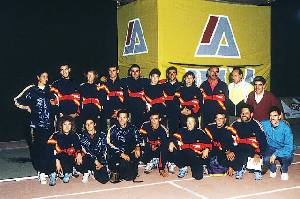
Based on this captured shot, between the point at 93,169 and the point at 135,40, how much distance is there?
396cm

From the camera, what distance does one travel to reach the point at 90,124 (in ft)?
20.5

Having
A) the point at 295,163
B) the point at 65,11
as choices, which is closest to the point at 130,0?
the point at 65,11

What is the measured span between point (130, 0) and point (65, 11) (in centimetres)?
179

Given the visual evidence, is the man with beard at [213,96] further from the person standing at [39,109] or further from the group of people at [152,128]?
the person standing at [39,109]

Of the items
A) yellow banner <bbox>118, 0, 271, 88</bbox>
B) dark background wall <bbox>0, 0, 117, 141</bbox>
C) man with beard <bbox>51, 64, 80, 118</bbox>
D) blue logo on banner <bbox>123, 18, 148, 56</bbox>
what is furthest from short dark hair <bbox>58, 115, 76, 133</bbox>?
dark background wall <bbox>0, 0, 117, 141</bbox>

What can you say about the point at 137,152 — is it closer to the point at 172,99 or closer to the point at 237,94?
the point at 172,99

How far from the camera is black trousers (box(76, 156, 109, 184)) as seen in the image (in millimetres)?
5906

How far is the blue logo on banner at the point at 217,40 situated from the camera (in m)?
8.67

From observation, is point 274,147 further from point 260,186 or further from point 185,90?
point 185,90

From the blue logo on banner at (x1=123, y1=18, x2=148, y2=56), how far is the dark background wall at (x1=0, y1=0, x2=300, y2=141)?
105cm

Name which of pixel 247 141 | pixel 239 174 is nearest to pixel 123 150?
pixel 239 174

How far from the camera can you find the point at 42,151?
6.24 meters

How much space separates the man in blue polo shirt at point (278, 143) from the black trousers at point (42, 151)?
353cm

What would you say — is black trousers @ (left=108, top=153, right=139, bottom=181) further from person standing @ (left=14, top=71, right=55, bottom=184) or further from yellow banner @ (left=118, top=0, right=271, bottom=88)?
yellow banner @ (left=118, top=0, right=271, bottom=88)
